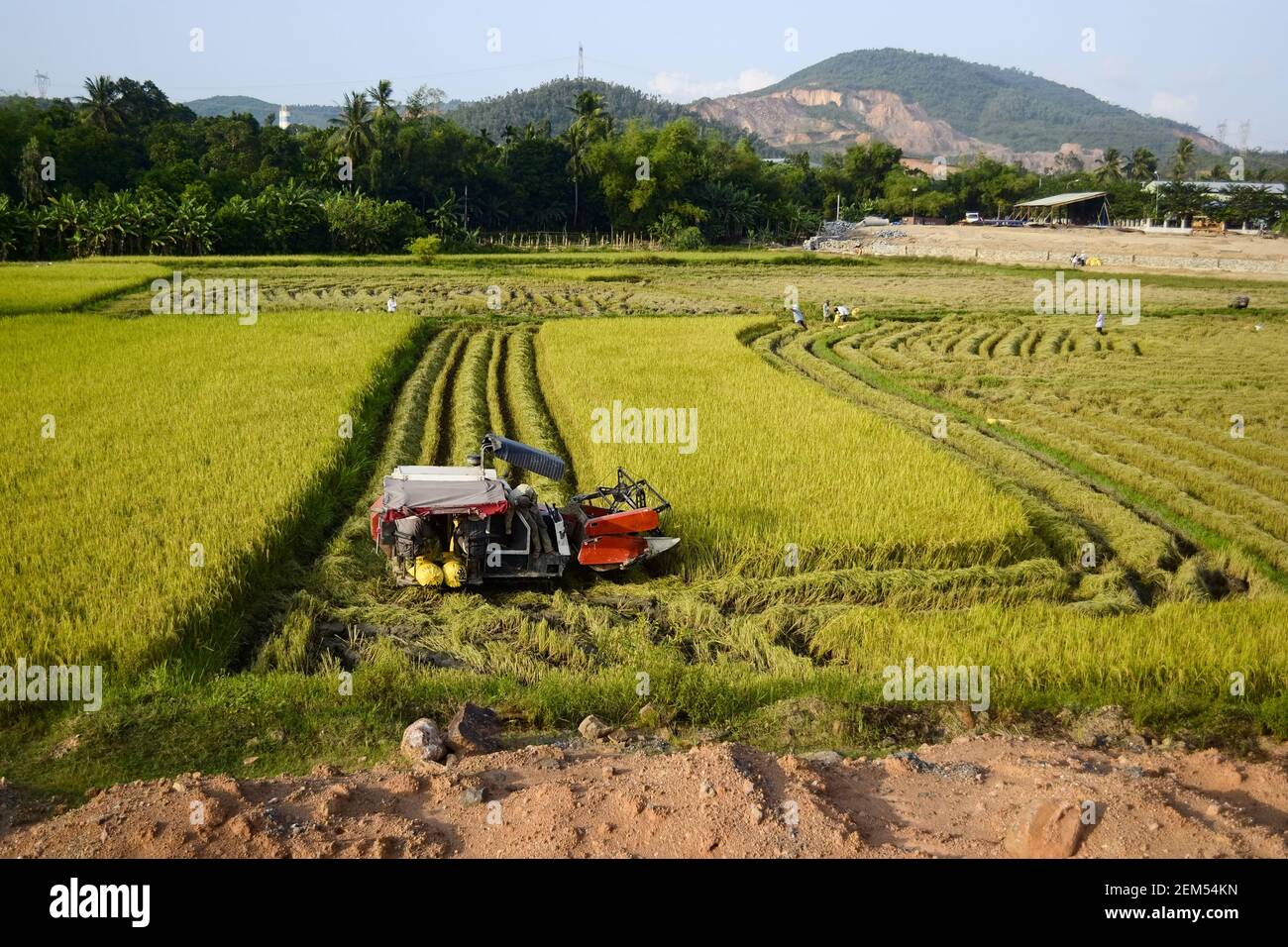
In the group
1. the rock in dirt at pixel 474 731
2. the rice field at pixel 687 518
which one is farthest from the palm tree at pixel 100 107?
the rock in dirt at pixel 474 731

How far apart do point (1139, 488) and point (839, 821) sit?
31.7 feet

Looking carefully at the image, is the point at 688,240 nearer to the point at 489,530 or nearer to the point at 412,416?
the point at 412,416

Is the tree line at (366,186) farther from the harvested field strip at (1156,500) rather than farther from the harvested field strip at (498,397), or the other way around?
the harvested field strip at (1156,500)

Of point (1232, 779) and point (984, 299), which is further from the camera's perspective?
point (984, 299)

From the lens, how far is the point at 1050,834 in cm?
472

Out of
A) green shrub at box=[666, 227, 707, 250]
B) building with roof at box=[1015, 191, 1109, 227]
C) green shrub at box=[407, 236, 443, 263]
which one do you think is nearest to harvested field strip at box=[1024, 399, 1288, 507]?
green shrub at box=[407, 236, 443, 263]

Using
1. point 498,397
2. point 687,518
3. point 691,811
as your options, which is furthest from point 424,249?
point 691,811

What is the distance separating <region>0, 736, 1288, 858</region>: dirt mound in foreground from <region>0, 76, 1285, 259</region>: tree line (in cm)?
3582

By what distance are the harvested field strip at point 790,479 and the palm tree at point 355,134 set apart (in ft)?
146

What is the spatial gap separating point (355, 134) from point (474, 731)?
187 ft

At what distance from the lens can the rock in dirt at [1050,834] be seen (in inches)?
185
